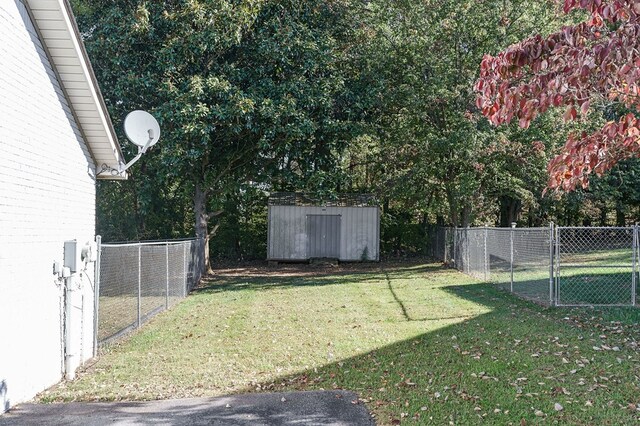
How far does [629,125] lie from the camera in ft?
13.1

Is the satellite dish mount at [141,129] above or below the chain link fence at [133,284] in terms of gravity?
above

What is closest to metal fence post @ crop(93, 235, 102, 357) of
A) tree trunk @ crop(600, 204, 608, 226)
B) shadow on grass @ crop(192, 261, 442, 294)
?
shadow on grass @ crop(192, 261, 442, 294)

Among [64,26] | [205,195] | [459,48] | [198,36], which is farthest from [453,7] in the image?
[64,26]

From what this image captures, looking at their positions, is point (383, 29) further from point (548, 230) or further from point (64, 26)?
point (64, 26)

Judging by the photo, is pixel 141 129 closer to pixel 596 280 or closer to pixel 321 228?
pixel 596 280

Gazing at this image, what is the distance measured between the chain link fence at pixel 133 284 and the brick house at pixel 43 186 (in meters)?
0.51

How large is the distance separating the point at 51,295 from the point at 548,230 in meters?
8.13

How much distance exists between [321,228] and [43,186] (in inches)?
681

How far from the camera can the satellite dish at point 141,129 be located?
7.46 metres

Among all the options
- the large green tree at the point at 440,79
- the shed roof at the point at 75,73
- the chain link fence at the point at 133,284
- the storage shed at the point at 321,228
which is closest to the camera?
the shed roof at the point at 75,73

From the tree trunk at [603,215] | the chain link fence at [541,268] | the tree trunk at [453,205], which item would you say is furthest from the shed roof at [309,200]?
the tree trunk at [603,215]

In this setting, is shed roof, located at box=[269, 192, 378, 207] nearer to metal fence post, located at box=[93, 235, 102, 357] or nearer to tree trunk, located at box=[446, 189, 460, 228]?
tree trunk, located at box=[446, 189, 460, 228]

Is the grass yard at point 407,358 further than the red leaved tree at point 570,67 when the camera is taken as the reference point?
Yes

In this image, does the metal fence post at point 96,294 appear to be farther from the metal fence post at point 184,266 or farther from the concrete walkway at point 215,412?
the metal fence post at point 184,266
